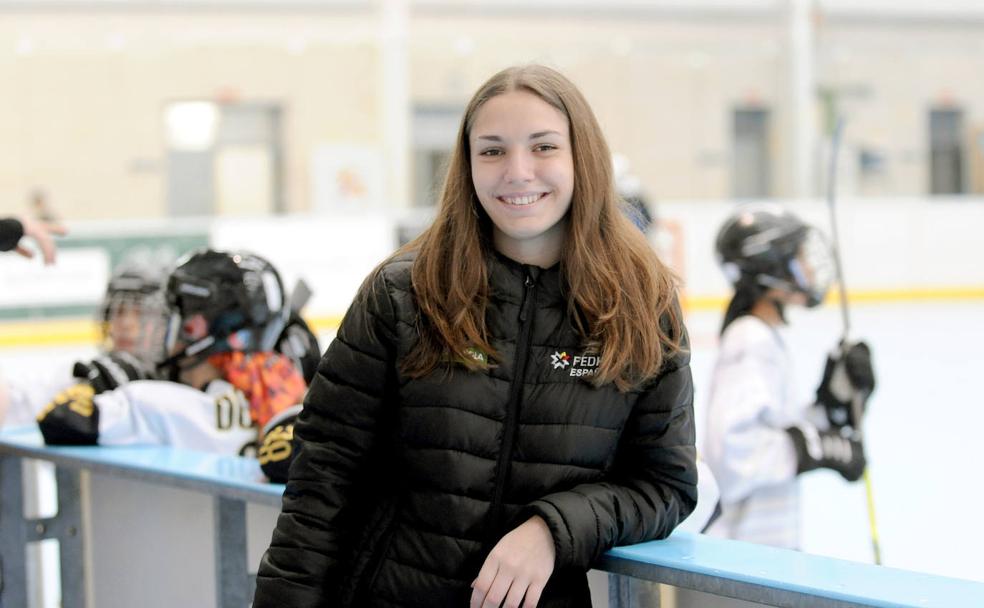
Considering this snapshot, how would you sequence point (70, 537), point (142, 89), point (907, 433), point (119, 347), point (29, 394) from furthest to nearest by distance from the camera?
point (142, 89), point (907, 433), point (119, 347), point (29, 394), point (70, 537)

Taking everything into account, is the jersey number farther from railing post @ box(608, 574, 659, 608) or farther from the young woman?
railing post @ box(608, 574, 659, 608)

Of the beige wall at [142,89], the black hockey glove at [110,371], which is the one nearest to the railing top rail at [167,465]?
the black hockey glove at [110,371]

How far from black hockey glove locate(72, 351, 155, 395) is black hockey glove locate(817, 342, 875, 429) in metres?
1.48

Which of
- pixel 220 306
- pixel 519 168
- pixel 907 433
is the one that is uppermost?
pixel 519 168

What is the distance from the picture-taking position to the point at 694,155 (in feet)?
48.4

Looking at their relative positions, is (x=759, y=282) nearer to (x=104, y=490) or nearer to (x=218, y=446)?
(x=218, y=446)

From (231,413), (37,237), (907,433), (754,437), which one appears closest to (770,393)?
(754,437)

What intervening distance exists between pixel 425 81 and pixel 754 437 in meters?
11.8

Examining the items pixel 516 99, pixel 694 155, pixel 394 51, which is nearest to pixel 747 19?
pixel 694 155

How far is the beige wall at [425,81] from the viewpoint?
507 inches

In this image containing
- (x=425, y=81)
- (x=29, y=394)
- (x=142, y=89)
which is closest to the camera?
(x=29, y=394)

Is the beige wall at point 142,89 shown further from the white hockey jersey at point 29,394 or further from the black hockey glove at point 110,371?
the black hockey glove at point 110,371

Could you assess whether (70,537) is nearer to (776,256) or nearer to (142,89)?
(776,256)

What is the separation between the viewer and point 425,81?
45.8 feet
